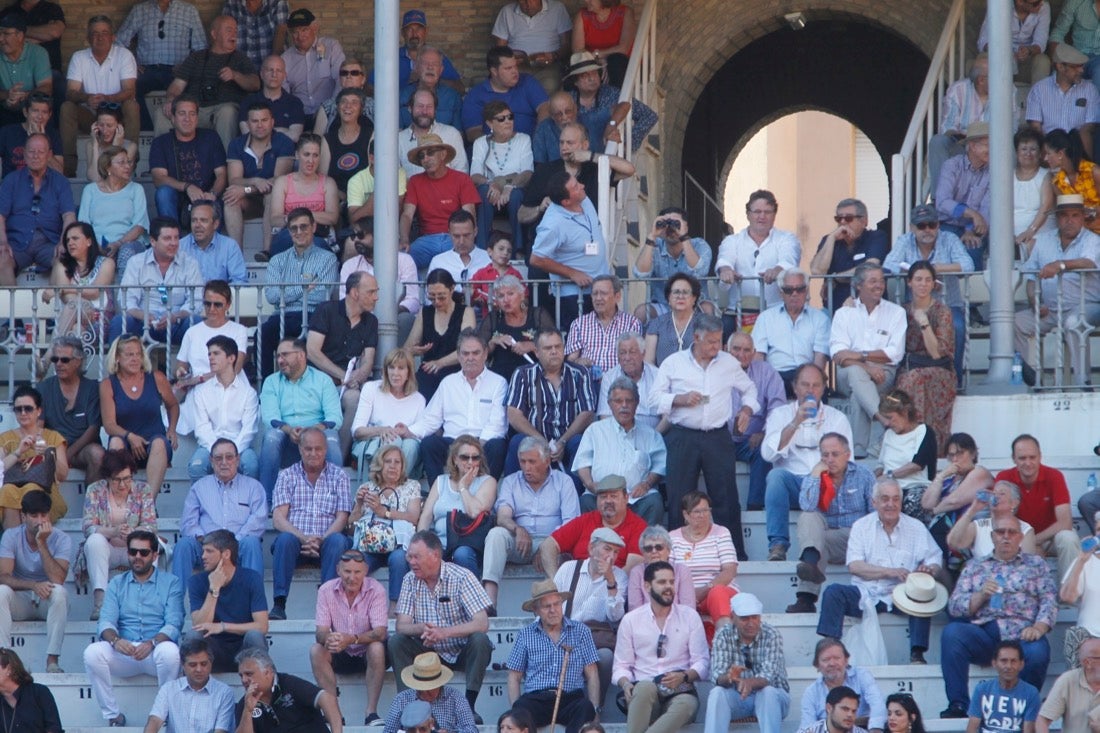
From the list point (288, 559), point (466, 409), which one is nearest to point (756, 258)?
point (466, 409)

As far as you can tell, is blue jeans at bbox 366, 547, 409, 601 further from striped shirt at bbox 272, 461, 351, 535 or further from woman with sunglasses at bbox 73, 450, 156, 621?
woman with sunglasses at bbox 73, 450, 156, 621

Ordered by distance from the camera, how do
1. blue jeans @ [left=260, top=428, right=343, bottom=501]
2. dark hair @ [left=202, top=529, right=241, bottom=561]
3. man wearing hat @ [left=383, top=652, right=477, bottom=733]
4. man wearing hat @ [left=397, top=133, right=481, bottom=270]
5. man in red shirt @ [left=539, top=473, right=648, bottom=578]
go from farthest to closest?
1. man wearing hat @ [left=397, top=133, right=481, bottom=270]
2. blue jeans @ [left=260, top=428, right=343, bottom=501]
3. man in red shirt @ [left=539, top=473, right=648, bottom=578]
4. dark hair @ [left=202, top=529, right=241, bottom=561]
5. man wearing hat @ [left=383, top=652, right=477, bottom=733]

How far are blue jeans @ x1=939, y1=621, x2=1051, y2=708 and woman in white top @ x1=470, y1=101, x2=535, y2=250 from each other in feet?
16.1

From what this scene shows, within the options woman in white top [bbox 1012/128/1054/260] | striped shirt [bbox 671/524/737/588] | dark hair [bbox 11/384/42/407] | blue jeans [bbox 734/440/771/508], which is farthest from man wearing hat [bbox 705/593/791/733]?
woman in white top [bbox 1012/128/1054/260]

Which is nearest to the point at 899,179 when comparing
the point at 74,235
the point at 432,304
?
the point at 432,304

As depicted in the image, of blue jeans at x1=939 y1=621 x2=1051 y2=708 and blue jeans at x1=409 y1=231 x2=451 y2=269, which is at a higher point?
blue jeans at x1=409 y1=231 x2=451 y2=269

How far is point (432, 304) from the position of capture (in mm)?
12688

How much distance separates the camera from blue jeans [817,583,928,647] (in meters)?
10.4

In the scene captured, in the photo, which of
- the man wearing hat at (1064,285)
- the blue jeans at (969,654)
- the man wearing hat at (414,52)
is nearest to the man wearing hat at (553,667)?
the blue jeans at (969,654)

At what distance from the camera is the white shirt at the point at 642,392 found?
1190 cm

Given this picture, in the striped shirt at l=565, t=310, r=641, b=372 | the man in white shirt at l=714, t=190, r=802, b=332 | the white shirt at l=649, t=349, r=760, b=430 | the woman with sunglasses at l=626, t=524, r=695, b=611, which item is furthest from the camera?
the man in white shirt at l=714, t=190, r=802, b=332

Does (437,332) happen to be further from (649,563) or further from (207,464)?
(649,563)

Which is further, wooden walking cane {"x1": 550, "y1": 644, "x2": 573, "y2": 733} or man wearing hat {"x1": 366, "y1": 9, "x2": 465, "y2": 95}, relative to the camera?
man wearing hat {"x1": 366, "y1": 9, "x2": 465, "y2": 95}

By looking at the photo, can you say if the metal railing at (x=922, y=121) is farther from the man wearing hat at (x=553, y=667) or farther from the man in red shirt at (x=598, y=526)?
the man wearing hat at (x=553, y=667)
